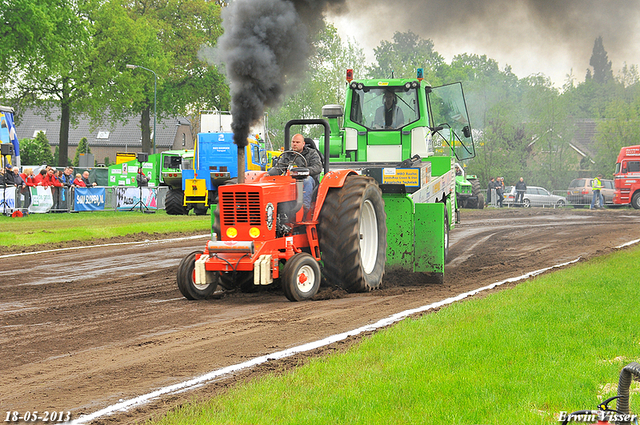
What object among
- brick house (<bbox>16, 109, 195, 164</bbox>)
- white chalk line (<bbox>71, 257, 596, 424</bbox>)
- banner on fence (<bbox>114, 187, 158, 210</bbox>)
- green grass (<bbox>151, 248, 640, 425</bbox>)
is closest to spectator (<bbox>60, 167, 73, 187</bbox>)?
banner on fence (<bbox>114, 187, 158, 210</bbox>)

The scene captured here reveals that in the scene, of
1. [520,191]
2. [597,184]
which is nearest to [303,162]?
[597,184]

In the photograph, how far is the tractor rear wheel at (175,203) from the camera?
2772 centimetres

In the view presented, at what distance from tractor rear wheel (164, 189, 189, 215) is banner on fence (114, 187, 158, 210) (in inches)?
80.5

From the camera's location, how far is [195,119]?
61031 mm

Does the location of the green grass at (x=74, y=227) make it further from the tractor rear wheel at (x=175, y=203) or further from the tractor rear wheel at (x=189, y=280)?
the tractor rear wheel at (x=189, y=280)

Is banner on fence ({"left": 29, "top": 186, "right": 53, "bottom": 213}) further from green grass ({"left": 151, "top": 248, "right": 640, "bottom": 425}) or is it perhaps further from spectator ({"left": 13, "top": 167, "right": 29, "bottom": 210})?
green grass ({"left": 151, "top": 248, "right": 640, "bottom": 425})

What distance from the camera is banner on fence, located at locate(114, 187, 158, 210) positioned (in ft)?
93.8

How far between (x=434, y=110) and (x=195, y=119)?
4953 cm

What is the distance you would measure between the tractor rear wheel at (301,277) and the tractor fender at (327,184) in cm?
76

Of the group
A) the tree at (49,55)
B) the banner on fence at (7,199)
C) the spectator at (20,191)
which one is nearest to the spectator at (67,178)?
the spectator at (20,191)

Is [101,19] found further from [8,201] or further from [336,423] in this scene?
[336,423]

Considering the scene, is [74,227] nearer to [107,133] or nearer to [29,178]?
[29,178]

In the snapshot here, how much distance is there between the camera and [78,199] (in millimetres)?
26688

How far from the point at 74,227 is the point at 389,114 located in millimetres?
10654
